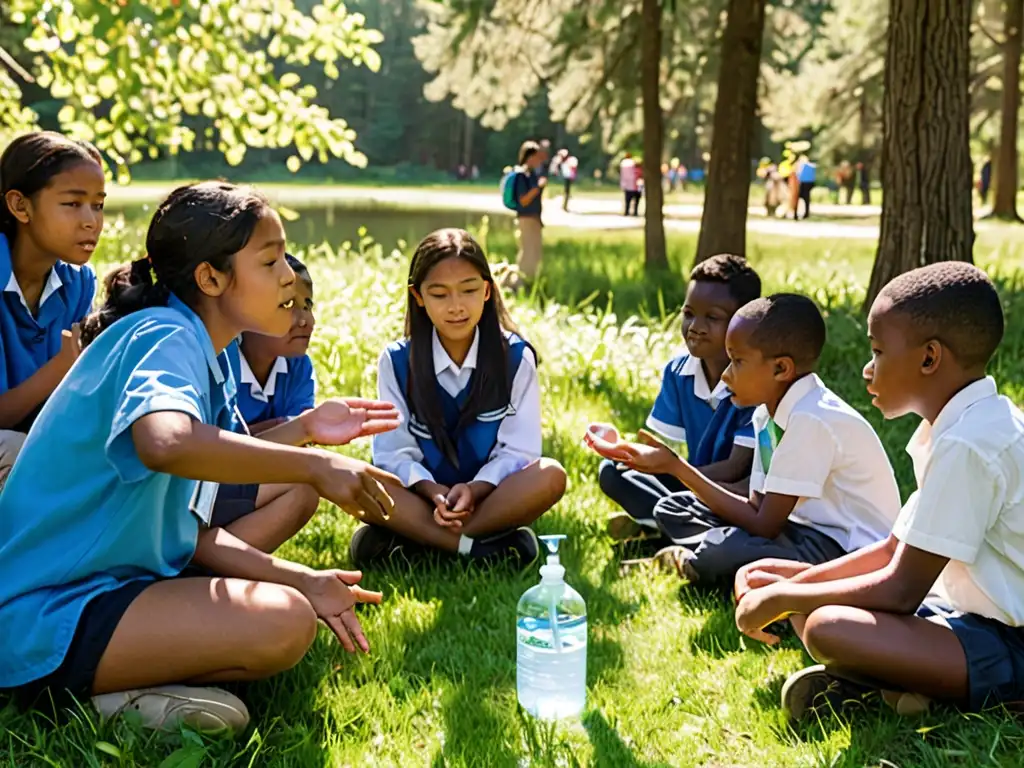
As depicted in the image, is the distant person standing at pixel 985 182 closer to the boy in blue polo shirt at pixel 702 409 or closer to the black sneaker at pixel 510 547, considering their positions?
the boy in blue polo shirt at pixel 702 409

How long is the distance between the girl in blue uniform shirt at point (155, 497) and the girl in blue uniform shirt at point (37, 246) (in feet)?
3.52

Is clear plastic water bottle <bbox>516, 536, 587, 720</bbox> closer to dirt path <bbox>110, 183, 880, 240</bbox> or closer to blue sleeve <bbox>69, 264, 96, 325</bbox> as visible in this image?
blue sleeve <bbox>69, 264, 96, 325</bbox>

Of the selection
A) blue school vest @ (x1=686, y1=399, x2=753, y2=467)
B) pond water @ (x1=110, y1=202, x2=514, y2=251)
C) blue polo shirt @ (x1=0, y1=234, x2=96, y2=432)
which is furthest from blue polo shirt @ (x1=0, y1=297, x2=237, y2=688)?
pond water @ (x1=110, y1=202, x2=514, y2=251)

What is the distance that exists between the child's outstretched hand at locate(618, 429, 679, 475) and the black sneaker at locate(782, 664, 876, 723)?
2.97 feet

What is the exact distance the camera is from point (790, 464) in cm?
334

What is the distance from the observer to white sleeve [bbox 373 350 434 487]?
13.4 ft

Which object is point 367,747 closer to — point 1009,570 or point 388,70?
point 1009,570

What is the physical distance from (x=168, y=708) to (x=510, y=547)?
1.63 meters

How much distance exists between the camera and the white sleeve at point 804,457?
3311 millimetres

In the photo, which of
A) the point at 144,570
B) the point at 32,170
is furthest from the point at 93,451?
the point at 32,170

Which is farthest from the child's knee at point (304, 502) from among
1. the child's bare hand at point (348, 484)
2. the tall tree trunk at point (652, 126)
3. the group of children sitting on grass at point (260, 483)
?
the tall tree trunk at point (652, 126)

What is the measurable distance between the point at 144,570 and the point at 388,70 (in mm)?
61236

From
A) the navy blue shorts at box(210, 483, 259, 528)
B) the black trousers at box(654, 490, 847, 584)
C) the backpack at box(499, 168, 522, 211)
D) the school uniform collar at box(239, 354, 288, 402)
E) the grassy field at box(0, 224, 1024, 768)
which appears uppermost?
the backpack at box(499, 168, 522, 211)

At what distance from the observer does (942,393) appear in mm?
2680
